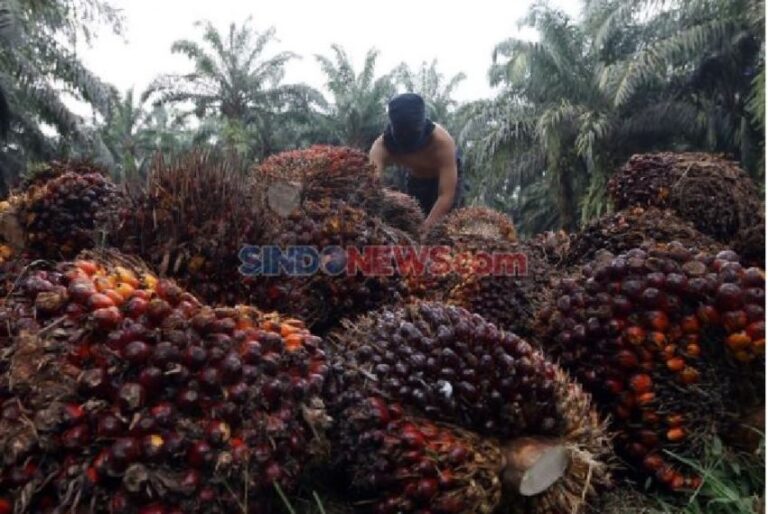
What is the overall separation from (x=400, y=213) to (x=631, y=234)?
1.37 m

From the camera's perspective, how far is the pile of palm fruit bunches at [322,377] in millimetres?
1144

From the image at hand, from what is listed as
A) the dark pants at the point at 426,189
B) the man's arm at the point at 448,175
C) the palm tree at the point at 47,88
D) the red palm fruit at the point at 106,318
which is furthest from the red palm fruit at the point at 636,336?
the palm tree at the point at 47,88

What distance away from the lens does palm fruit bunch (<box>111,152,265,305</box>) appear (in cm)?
177

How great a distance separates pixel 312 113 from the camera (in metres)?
27.0

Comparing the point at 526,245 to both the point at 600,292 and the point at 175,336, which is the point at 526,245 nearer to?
the point at 600,292

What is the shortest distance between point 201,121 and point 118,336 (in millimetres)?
27989

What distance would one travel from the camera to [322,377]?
4.45 feet

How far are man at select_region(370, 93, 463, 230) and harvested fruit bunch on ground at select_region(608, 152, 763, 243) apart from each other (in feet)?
5.20

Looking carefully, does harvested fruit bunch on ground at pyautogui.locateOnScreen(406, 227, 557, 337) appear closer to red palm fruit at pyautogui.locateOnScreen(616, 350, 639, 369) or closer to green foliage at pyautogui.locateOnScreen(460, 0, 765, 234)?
red palm fruit at pyautogui.locateOnScreen(616, 350, 639, 369)

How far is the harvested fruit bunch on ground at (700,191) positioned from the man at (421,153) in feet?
5.20

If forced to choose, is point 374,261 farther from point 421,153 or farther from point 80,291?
point 421,153

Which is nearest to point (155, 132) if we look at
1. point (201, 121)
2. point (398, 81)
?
point (201, 121)

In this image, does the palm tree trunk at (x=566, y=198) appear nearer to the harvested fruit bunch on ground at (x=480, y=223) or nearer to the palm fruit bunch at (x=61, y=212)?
the harvested fruit bunch on ground at (x=480, y=223)

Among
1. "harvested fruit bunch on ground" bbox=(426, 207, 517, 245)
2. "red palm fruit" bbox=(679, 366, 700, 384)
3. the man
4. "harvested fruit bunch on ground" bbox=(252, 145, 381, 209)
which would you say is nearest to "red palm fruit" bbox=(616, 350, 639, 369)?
"red palm fruit" bbox=(679, 366, 700, 384)
